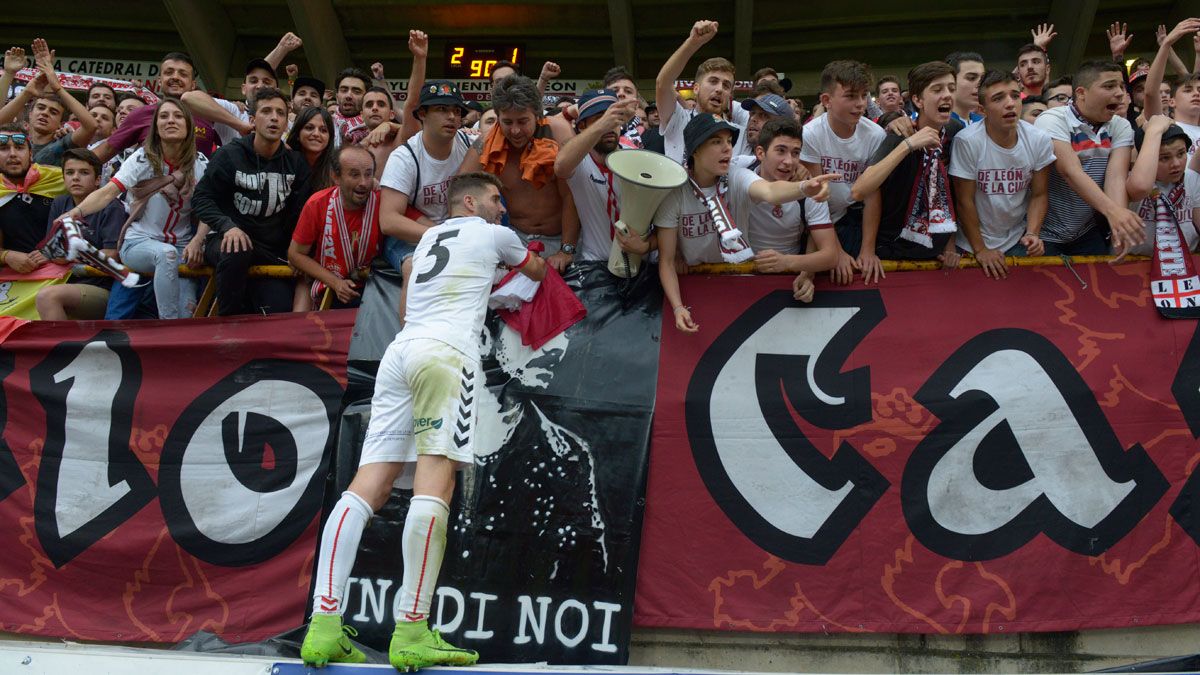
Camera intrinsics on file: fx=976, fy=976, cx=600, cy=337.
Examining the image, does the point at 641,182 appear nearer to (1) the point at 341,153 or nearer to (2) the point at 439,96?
(2) the point at 439,96

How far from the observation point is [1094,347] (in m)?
5.57

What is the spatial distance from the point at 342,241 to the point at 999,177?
413cm

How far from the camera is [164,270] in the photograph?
263 inches

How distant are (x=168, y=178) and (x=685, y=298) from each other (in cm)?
383

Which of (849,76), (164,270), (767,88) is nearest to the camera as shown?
(849,76)

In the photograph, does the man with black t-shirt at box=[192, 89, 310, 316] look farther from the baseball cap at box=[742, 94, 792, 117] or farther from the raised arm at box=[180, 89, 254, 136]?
the baseball cap at box=[742, 94, 792, 117]

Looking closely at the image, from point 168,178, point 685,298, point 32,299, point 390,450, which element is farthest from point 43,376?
point 685,298

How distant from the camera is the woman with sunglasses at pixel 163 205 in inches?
264

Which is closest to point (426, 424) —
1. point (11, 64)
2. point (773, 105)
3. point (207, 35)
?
point (773, 105)

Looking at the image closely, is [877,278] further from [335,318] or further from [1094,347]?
[335,318]

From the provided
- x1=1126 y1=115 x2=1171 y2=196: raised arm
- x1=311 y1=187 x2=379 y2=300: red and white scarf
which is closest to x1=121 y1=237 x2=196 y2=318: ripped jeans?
x1=311 y1=187 x2=379 y2=300: red and white scarf

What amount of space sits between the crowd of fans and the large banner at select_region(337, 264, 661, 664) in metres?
0.59

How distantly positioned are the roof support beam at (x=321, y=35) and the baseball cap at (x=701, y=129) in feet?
42.3

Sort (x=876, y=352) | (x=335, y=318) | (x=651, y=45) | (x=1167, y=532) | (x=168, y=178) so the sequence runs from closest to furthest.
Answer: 1. (x=1167, y=532)
2. (x=876, y=352)
3. (x=335, y=318)
4. (x=168, y=178)
5. (x=651, y=45)
